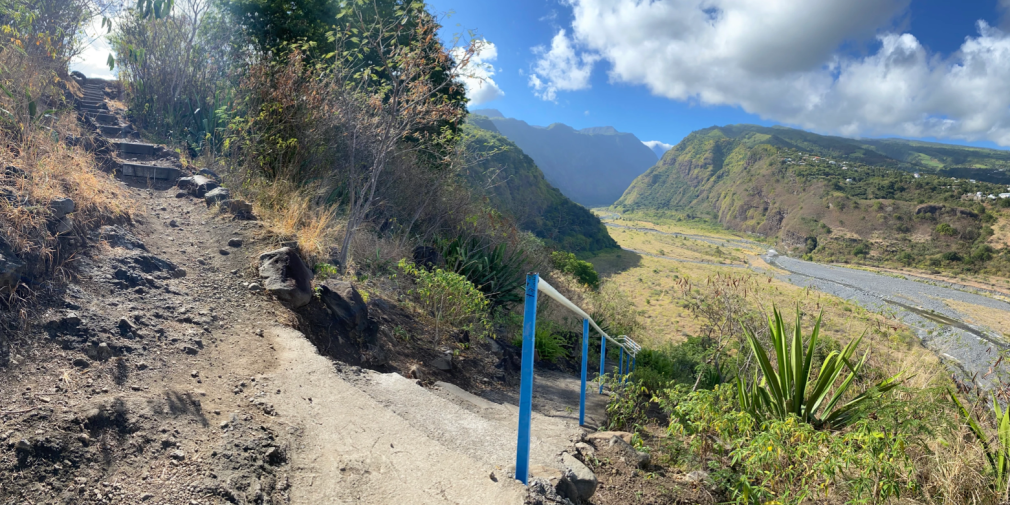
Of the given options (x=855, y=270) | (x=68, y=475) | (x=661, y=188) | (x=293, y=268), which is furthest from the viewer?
(x=661, y=188)

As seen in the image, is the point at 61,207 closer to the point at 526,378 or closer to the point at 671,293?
the point at 526,378

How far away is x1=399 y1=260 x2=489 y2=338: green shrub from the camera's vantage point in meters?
5.33

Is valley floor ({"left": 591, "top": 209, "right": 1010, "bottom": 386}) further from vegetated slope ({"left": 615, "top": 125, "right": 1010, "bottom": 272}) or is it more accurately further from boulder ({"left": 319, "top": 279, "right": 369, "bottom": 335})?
vegetated slope ({"left": 615, "top": 125, "right": 1010, "bottom": 272})

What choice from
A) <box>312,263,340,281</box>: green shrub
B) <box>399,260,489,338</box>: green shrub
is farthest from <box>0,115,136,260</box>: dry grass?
<box>399,260,489,338</box>: green shrub

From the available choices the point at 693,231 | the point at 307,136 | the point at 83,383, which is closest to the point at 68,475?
the point at 83,383

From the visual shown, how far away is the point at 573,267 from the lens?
1927 cm

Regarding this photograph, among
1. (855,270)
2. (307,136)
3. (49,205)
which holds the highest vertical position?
(307,136)

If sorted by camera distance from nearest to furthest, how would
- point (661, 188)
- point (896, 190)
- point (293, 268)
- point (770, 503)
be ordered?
1. point (770, 503)
2. point (293, 268)
3. point (896, 190)
4. point (661, 188)

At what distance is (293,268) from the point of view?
4449 millimetres

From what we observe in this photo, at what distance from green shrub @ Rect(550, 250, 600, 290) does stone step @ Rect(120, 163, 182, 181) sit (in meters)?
11.1

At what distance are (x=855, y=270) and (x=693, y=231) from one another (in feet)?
174

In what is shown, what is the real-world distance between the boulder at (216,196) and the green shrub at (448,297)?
8.18ft

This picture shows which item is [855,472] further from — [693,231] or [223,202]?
[693,231]

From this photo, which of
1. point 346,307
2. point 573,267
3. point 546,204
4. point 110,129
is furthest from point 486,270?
point 546,204
